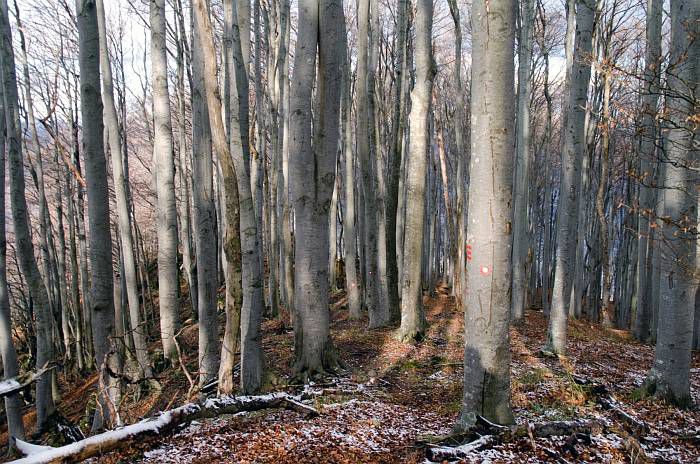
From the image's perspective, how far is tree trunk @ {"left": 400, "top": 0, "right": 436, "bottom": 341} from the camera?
8.45 meters

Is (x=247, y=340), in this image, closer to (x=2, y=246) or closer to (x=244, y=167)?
(x=244, y=167)

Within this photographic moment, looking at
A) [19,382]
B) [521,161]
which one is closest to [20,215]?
[19,382]

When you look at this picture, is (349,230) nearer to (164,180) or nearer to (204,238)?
(164,180)

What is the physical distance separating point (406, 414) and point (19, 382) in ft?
12.1

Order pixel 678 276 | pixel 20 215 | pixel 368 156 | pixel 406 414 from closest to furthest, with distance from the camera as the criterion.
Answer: pixel 406 414 < pixel 678 276 < pixel 20 215 < pixel 368 156

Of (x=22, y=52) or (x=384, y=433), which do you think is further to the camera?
(x=22, y=52)

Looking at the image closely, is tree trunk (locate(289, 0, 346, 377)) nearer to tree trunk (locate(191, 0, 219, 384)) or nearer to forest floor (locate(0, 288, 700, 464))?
forest floor (locate(0, 288, 700, 464))

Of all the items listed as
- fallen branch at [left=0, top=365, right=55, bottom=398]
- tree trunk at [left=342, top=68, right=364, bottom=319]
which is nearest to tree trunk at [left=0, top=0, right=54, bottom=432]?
fallen branch at [left=0, top=365, right=55, bottom=398]

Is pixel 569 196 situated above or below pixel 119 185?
below

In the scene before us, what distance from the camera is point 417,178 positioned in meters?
8.78

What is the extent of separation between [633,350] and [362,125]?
8.04m

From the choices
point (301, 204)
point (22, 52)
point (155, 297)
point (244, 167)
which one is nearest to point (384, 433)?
point (301, 204)

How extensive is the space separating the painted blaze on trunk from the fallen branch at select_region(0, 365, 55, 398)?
3542mm

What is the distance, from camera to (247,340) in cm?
552
